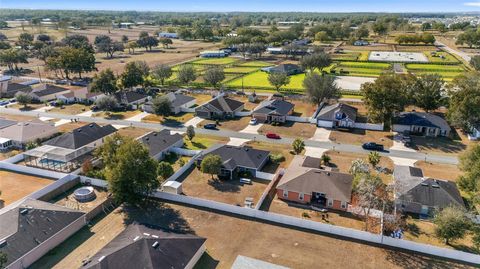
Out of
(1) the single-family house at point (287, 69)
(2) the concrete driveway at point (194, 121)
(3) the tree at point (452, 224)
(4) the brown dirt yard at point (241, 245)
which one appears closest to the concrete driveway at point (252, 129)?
(2) the concrete driveway at point (194, 121)

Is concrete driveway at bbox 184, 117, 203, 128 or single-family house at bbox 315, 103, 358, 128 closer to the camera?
single-family house at bbox 315, 103, 358, 128

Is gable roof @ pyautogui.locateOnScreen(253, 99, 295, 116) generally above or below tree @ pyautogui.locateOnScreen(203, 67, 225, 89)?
below

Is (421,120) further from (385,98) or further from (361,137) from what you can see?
(361,137)

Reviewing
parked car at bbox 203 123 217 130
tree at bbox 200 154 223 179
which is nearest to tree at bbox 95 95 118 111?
parked car at bbox 203 123 217 130

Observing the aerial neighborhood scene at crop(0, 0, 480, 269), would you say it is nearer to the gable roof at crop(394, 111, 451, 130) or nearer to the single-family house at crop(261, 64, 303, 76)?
the gable roof at crop(394, 111, 451, 130)

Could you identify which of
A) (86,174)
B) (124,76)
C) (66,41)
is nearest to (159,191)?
(86,174)

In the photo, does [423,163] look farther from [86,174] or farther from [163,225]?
[86,174]
